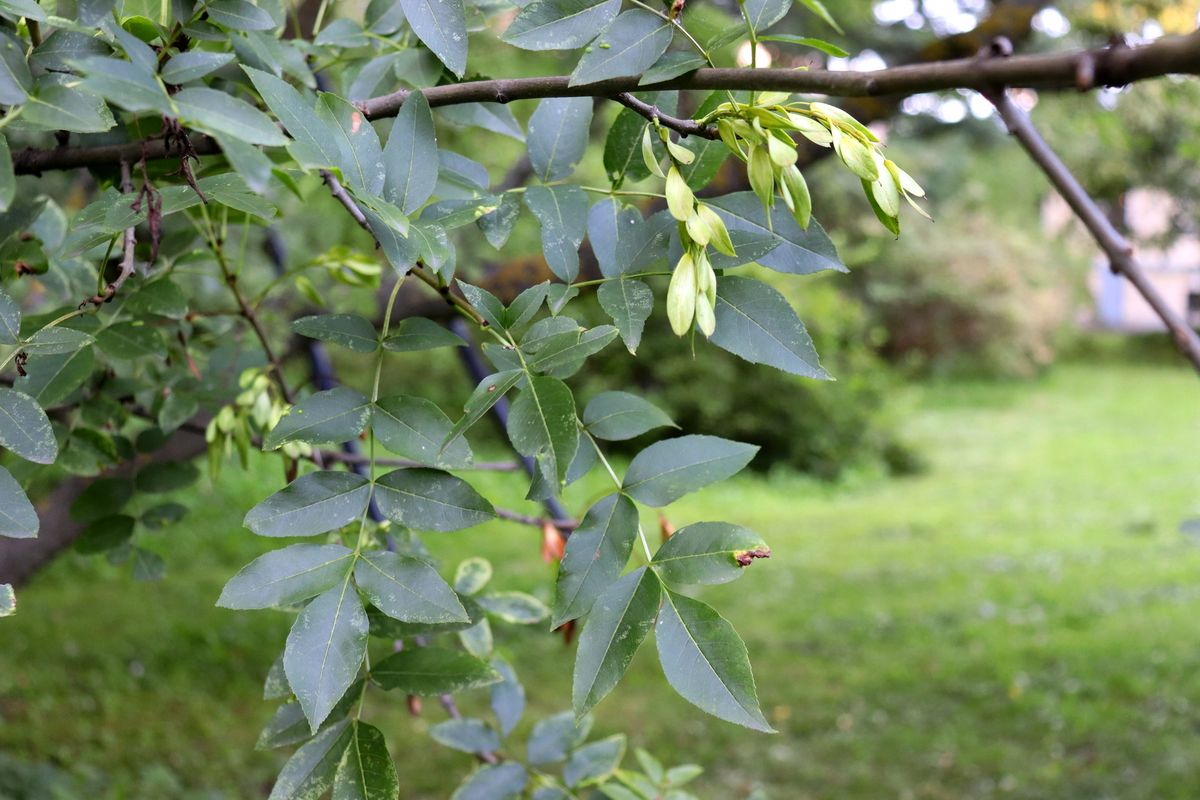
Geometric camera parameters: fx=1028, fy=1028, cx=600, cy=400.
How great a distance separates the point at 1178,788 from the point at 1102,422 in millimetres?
10916

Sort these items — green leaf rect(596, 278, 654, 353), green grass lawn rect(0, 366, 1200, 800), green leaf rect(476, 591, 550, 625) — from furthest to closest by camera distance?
green grass lawn rect(0, 366, 1200, 800), green leaf rect(476, 591, 550, 625), green leaf rect(596, 278, 654, 353)

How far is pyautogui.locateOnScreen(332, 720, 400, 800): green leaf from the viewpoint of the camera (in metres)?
0.89

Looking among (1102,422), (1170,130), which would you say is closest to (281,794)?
(1170,130)

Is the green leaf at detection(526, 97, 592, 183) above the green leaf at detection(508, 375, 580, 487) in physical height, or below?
above

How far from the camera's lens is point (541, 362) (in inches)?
32.2

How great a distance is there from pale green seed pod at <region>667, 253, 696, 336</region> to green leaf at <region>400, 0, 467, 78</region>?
26 cm

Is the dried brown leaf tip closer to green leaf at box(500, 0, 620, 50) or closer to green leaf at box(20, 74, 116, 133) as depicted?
green leaf at box(500, 0, 620, 50)

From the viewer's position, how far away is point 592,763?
1328mm

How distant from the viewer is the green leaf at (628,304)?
822mm

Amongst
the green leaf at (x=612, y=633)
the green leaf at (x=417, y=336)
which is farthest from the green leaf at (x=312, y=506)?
the green leaf at (x=612, y=633)

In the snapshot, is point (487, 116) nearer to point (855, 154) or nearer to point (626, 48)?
point (626, 48)

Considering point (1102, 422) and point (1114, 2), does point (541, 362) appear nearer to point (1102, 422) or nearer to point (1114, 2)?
point (1114, 2)

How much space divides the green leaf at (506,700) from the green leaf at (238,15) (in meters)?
0.84

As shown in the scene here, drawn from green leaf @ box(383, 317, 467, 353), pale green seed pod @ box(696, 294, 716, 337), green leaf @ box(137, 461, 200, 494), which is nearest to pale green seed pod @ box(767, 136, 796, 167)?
pale green seed pod @ box(696, 294, 716, 337)
